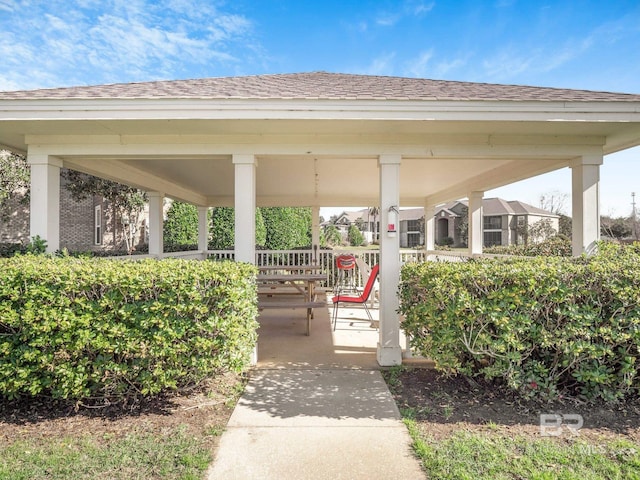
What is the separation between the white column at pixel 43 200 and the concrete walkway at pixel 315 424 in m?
2.96

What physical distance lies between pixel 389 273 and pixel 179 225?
472 inches

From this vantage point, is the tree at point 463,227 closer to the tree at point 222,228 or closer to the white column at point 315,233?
the tree at point 222,228

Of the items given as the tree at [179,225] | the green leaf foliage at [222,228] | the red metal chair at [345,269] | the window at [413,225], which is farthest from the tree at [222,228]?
the window at [413,225]

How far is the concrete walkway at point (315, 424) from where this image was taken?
217 centimetres

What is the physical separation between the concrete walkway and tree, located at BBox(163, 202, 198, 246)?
425 inches

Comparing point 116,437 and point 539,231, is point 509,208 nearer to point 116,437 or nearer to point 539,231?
point 539,231

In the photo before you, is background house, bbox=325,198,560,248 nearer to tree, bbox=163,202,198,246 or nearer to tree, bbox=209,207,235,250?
tree, bbox=209,207,235,250

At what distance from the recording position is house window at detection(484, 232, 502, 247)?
95.5 feet

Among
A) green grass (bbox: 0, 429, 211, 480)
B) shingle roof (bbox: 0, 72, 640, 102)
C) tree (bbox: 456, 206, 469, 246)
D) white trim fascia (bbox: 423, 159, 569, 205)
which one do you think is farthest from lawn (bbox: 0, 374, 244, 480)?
tree (bbox: 456, 206, 469, 246)

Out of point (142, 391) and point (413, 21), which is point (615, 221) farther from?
point (142, 391)

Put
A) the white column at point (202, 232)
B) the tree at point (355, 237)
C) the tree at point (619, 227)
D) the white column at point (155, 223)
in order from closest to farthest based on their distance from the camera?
the white column at point (155, 223), the white column at point (202, 232), the tree at point (619, 227), the tree at point (355, 237)

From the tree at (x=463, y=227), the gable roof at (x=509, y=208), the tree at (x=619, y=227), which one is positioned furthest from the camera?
the tree at (x=463, y=227)

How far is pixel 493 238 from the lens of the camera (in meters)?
29.5

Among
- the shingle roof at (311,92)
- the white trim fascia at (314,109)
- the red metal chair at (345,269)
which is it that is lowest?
the red metal chair at (345,269)
